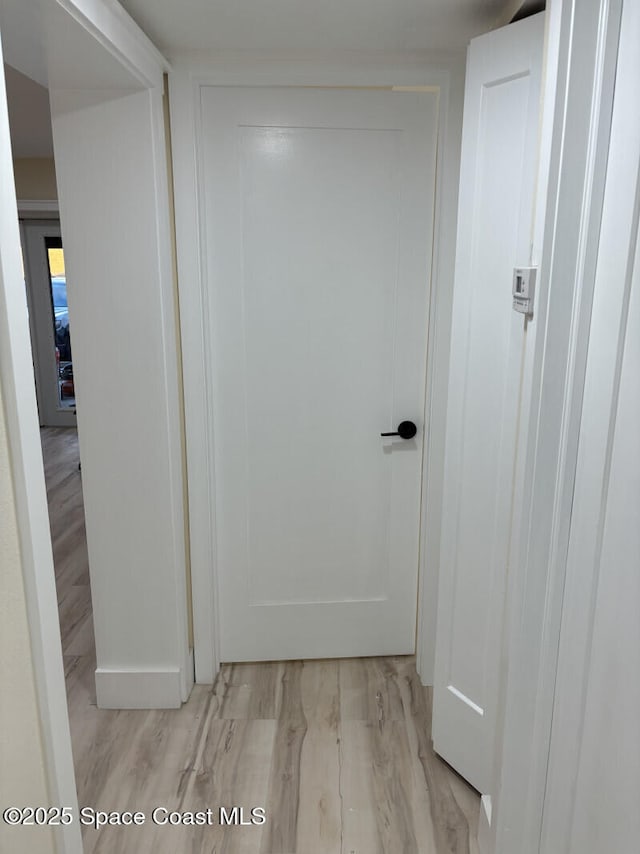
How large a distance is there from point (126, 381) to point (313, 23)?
1.17 metres

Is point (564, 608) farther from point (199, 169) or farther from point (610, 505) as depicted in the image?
point (199, 169)

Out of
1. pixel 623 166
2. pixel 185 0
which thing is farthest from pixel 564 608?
pixel 185 0

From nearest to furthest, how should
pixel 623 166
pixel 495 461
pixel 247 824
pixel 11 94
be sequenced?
pixel 623 166 → pixel 495 461 → pixel 247 824 → pixel 11 94

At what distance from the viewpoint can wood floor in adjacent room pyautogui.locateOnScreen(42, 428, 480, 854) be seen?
185 centimetres

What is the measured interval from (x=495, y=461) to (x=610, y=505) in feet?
2.00

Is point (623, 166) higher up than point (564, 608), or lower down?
higher up

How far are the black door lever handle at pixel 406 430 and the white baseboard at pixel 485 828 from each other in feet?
3.82

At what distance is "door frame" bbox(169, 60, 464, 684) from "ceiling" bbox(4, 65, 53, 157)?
80cm

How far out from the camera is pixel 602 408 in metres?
1.20

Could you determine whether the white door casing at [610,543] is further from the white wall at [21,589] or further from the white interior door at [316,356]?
the white interior door at [316,356]

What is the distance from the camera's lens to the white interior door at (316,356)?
7.19ft

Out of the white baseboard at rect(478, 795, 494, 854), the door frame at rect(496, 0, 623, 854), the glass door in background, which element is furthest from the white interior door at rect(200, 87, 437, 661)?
the glass door in background

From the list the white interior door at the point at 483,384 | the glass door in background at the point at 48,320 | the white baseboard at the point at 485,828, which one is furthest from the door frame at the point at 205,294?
the glass door in background at the point at 48,320

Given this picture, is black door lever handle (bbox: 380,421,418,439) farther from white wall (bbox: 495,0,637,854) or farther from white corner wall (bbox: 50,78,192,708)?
white wall (bbox: 495,0,637,854)
